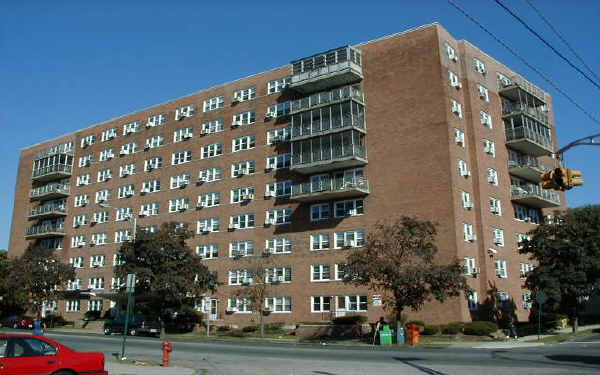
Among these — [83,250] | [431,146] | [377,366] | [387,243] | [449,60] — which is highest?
[449,60]

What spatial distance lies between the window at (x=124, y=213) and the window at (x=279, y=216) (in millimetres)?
22222

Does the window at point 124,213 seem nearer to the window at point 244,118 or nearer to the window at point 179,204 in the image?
the window at point 179,204

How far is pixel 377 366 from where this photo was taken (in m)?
19.9

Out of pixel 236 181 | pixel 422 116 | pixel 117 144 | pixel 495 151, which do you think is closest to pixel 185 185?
pixel 236 181

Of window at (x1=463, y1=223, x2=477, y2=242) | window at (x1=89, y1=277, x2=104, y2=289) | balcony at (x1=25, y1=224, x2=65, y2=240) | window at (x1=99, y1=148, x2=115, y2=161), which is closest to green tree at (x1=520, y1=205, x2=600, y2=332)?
window at (x1=463, y1=223, x2=477, y2=242)

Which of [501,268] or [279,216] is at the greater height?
[279,216]

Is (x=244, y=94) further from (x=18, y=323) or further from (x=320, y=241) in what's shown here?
→ (x=18, y=323)

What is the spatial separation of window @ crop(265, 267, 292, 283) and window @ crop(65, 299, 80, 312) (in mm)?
31481

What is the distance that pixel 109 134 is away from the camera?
255 ft

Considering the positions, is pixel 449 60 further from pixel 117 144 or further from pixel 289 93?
pixel 117 144

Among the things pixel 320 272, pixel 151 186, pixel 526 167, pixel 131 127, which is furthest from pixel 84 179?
pixel 526 167

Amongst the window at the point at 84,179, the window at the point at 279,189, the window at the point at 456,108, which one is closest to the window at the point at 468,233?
the window at the point at 456,108

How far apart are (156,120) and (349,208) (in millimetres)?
32688

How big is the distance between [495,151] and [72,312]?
55136mm
